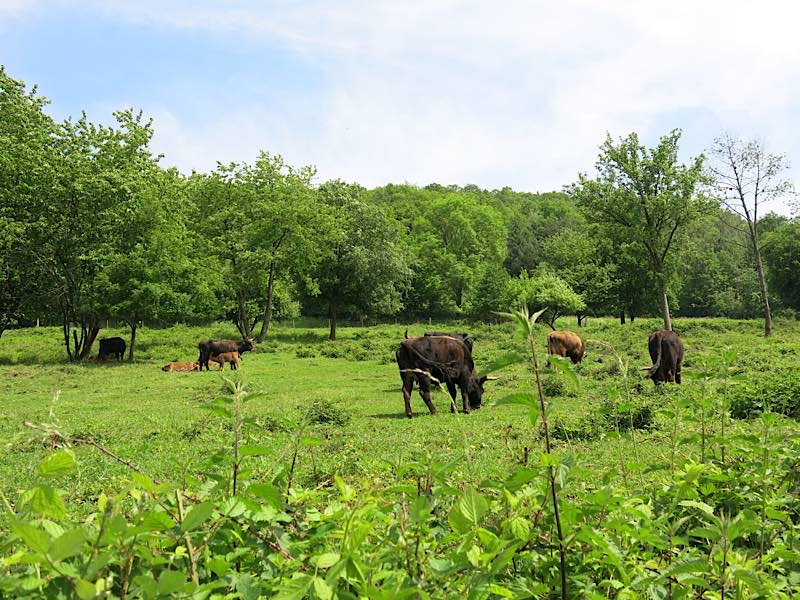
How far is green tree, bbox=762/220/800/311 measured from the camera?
49.6 m

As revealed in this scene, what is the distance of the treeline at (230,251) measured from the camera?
29.4 metres

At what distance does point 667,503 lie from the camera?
2.99 metres

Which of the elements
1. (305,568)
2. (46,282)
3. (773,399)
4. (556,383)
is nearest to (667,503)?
(305,568)

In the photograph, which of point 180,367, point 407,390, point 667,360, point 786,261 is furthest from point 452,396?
point 786,261

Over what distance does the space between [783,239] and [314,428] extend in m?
A: 51.1

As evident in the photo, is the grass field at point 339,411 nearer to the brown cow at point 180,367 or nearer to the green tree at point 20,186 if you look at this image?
the brown cow at point 180,367

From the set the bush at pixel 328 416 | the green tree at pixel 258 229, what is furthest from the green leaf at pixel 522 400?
the green tree at pixel 258 229

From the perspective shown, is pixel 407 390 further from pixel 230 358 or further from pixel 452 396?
pixel 230 358

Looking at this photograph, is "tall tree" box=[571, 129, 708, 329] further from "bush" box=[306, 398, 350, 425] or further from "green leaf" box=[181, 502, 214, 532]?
"green leaf" box=[181, 502, 214, 532]

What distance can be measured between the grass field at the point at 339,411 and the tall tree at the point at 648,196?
5.73 metres

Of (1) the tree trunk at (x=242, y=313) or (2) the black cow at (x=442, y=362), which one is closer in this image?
(2) the black cow at (x=442, y=362)

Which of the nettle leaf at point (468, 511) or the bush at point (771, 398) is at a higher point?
the nettle leaf at point (468, 511)

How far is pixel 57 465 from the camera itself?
169 cm

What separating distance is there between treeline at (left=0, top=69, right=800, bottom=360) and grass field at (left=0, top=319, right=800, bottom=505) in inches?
145
